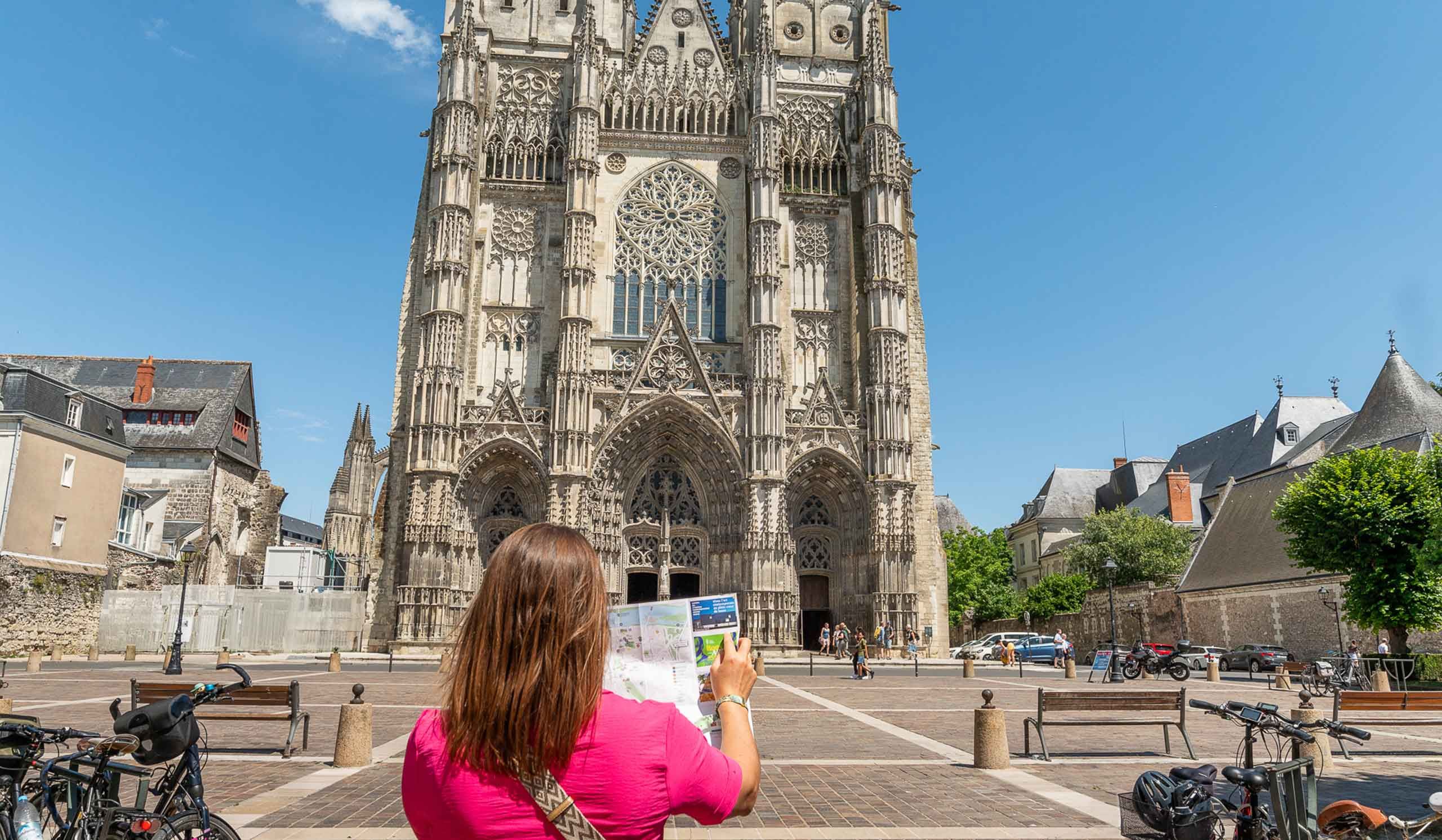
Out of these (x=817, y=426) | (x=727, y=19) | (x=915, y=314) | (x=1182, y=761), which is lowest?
(x=1182, y=761)

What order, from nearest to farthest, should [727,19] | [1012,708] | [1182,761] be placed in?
[1182,761]
[1012,708]
[727,19]

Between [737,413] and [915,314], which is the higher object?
[915,314]

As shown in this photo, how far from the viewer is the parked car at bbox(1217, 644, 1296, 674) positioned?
31266 mm

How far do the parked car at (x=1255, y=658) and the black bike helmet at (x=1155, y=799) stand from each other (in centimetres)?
2860

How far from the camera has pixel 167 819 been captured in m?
4.62

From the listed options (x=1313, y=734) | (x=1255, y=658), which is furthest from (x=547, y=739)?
(x=1255, y=658)

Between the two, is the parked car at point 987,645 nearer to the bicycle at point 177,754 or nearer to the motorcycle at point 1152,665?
the motorcycle at point 1152,665

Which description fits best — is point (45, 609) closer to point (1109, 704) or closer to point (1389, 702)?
point (1109, 704)

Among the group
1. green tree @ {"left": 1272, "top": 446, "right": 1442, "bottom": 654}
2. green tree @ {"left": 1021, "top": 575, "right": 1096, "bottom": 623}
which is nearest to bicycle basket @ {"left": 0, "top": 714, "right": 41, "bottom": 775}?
green tree @ {"left": 1272, "top": 446, "right": 1442, "bottom": 654}

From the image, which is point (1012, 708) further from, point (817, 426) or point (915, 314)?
point (915, 314)

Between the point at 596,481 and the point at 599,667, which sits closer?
the point at 599,667

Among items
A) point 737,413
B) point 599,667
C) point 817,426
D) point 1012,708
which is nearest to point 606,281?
point 737,413

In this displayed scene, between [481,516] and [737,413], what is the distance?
372 inches

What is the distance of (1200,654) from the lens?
110 feet
